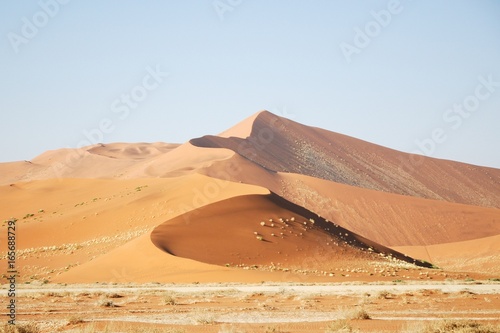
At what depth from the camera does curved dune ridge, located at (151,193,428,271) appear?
36.2m

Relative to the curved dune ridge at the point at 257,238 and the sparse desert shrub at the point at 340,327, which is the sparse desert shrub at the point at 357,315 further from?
the curved dune ridge at the point at 257,238

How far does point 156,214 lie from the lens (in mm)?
44469

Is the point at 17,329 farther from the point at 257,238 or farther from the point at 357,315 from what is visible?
the point at 257,238

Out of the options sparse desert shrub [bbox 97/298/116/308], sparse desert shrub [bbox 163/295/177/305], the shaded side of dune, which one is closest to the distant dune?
the shaded side of dune

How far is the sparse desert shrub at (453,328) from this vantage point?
44.4ft

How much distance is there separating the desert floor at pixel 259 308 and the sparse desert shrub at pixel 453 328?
0.09 metres

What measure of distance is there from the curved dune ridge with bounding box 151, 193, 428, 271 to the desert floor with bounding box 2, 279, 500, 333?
6.28m

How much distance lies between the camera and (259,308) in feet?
66.4

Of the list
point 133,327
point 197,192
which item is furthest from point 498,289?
point 197,192

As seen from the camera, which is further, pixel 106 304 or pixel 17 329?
pixel 106 304

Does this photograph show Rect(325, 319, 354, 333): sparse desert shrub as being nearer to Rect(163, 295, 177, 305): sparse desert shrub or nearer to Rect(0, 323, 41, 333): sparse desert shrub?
Rect(0, 323, 41, 333): sparse desert shrub

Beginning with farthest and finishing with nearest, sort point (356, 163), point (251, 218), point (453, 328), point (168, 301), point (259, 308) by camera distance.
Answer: point (356, 163)
point (251, 218)
point (168, 301)
point (259, 308)
point (453, 328)

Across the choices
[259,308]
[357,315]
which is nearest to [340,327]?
[357,315]

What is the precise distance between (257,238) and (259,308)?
58.7 feet
